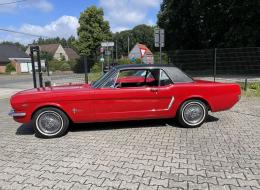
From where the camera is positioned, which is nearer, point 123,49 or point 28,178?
point 28,178

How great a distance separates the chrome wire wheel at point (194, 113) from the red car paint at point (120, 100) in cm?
16

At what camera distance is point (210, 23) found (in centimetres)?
2866

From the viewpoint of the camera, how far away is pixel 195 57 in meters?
15.1

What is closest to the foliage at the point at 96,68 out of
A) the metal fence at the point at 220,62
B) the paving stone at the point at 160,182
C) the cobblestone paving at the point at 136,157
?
the metal fence at the point at 220,62

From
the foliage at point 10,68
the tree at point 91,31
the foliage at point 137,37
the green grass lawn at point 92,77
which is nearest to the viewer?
the green grass lawn at point 92,77

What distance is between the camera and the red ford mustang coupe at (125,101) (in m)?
6.08

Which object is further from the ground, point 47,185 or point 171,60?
point 171,60

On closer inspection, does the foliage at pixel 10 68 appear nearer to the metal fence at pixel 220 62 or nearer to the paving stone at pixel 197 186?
the metal fence at pixel 220 62

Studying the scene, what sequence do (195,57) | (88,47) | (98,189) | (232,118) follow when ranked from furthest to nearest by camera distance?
(88,47)
(195,57)
(232,118)
(98,189)

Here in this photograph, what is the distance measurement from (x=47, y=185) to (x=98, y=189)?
692mm

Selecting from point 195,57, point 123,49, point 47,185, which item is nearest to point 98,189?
point 47,185

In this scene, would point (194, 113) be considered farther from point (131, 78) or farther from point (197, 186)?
point (197, 186)

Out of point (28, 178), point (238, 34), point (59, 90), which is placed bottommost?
point (28, 178)

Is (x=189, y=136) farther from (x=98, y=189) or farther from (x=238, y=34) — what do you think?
(x=238, y=34)
